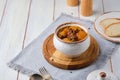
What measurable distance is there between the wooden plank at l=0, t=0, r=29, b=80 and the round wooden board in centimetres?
13

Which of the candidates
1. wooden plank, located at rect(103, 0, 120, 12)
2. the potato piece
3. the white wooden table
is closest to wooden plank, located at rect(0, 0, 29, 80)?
the white wooden table

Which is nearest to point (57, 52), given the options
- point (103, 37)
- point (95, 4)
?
point (103, 37)

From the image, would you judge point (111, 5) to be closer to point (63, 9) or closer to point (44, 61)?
point (63, 9)

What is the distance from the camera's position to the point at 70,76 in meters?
0.94

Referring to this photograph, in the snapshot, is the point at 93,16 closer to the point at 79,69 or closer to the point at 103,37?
Answer: the point at 103,37

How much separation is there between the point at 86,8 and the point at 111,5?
0.45ft

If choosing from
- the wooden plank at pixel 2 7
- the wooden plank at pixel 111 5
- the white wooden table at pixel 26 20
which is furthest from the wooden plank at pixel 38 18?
the wooden plank at pixel 111 5

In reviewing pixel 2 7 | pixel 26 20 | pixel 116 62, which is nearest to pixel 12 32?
pixel 26 20

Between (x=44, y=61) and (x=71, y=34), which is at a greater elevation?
(x=71, y=34)

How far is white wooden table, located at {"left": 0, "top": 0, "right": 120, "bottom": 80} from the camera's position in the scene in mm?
1009

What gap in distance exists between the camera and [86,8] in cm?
124

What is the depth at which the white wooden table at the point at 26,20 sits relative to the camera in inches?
39.7

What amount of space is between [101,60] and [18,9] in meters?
0.50

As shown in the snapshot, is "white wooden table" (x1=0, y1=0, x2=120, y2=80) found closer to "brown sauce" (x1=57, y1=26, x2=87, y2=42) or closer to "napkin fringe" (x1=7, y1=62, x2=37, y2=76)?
"napkin fringe" (x1=7, y1=62, x2=37, y2=76)
